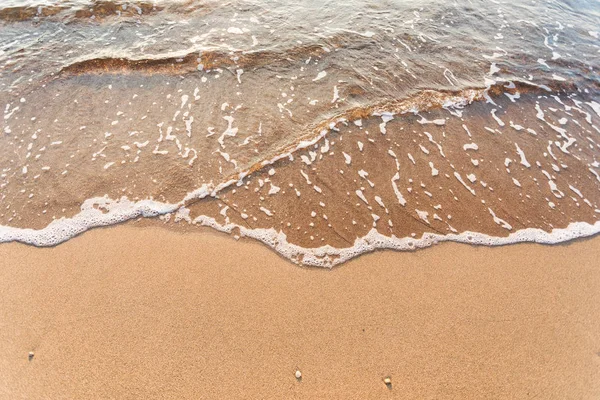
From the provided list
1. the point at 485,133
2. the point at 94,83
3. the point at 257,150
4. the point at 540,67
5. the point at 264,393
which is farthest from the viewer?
the point at 540,67

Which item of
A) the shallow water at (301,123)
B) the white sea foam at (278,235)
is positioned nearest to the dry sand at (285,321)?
the white sea foam at (278,235)

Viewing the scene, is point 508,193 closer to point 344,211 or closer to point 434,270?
point 434,270

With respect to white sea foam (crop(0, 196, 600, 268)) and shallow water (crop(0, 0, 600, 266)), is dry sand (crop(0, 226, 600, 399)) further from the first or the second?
shallow water (crop(0, 0, 600, 266))

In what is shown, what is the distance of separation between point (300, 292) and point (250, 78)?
3803 millimetres

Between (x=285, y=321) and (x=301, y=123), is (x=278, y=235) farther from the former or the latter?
(x=301, y=123)

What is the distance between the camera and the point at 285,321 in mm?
3145

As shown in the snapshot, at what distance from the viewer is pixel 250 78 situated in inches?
221

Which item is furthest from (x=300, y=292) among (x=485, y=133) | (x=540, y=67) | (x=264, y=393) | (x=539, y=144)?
(x=540, y=67)

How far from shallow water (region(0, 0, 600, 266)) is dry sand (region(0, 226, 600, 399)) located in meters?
0.31

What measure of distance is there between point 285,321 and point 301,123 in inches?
113

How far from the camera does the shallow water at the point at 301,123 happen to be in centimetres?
399

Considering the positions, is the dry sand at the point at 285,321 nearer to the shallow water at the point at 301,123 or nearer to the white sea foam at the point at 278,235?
the white sea foam at the point at 278,235

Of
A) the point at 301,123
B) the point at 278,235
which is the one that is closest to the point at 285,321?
the point at 278,235

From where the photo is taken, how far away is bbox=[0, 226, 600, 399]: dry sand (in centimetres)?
283
